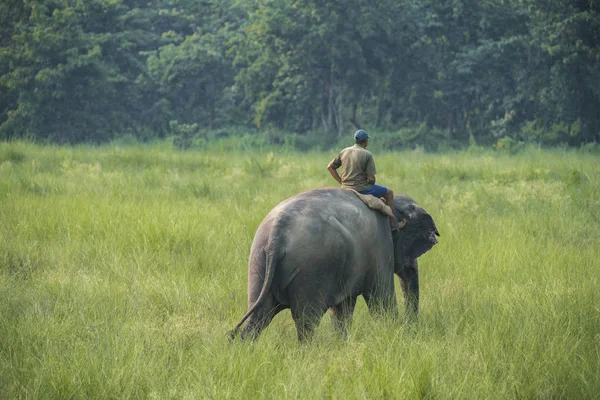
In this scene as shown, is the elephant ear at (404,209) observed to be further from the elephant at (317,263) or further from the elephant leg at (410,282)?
the elephant at (317,263)

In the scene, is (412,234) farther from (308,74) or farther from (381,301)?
(308,74)

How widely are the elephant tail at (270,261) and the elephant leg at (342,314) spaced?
0.93 metres

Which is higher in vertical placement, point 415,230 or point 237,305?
point 415,230

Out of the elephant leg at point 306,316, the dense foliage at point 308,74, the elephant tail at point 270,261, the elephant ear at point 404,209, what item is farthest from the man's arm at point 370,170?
the dense foliage at point 308,74

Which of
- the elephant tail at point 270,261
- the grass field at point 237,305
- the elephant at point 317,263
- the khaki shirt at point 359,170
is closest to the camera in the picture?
the grass field at point 237,305

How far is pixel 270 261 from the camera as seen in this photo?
4.95m

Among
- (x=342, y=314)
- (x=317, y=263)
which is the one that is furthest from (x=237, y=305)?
(x=317, y=263)

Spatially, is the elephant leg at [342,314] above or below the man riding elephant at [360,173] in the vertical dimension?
below

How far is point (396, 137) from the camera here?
1266 inches

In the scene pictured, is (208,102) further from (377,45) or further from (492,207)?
(492,207)

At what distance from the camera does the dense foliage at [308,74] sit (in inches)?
1120

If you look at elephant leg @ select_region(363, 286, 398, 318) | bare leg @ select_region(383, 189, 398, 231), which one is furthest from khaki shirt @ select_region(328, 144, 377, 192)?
elephant leg @ select_region(363, 286, 398, 318)

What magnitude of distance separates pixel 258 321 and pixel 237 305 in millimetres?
1285

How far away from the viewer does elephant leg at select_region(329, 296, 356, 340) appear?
18.9ft
